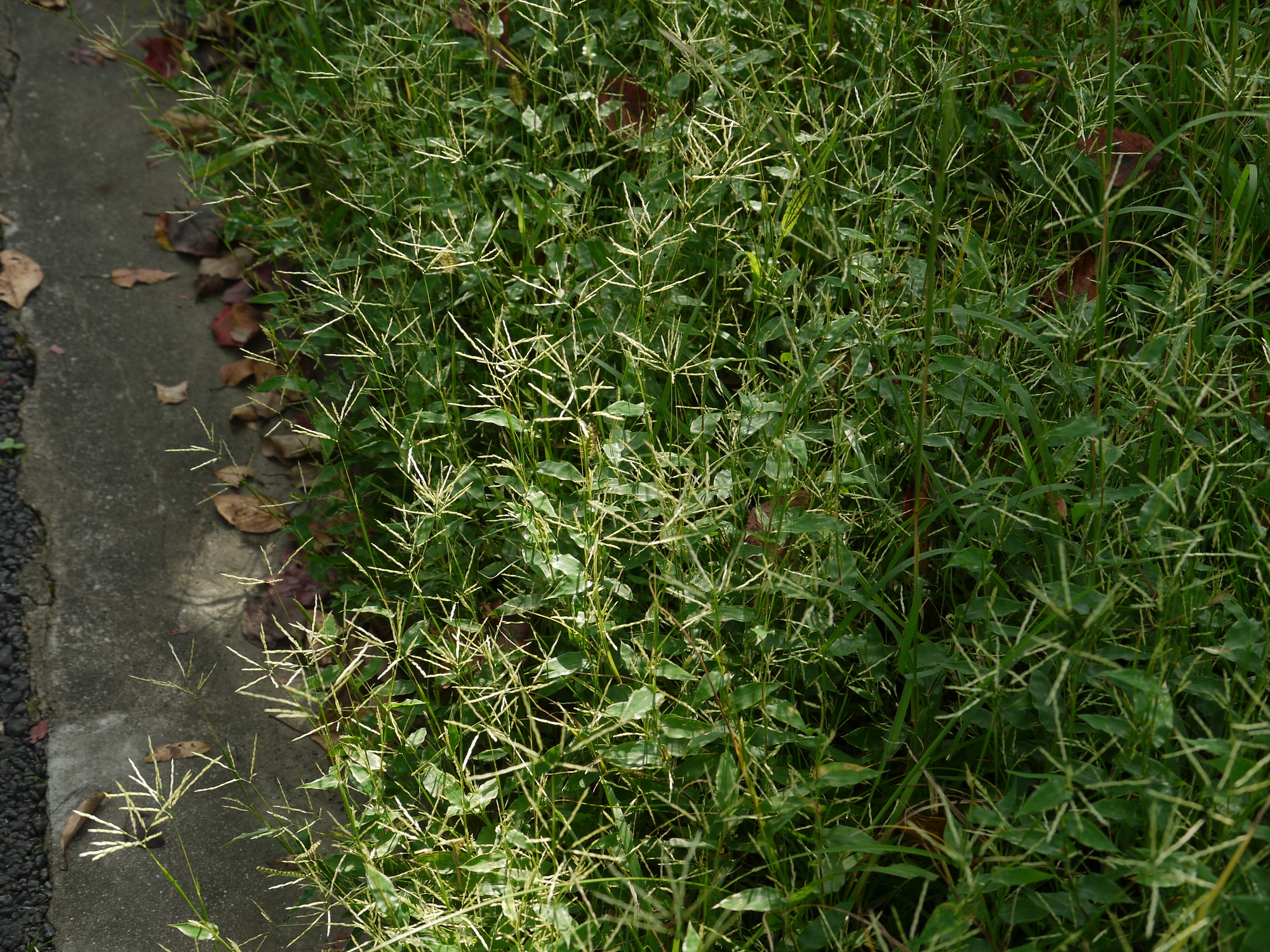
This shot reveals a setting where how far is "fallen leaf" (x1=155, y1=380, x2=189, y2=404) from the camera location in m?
2.39

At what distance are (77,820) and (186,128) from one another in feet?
6.92

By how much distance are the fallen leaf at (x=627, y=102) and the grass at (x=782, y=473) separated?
0.05ft

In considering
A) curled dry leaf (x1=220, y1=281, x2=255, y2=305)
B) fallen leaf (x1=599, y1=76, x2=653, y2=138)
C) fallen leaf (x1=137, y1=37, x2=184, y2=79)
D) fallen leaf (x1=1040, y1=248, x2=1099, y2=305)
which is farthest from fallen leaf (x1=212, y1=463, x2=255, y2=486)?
fallen leaf (x1=1040, y1=248, x2=1099, y2=305)

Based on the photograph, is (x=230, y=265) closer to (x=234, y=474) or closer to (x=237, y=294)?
(x=237, y=294)

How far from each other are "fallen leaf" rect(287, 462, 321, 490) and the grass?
132 mm

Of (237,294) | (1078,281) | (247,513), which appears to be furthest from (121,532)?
(1078,281)

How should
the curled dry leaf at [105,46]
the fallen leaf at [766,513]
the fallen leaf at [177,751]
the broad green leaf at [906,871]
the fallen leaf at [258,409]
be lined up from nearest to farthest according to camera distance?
the broad green leaf at [906,871]
the fallen leaf at [766,513]
the fallen leaf at [177,751]
the fallen leaf at [258,409]
the curled dry leaf at [105,46]

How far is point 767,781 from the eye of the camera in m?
1.46

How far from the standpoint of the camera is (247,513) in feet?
7.36

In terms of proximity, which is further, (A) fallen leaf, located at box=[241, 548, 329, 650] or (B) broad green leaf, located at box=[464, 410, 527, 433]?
(A) fallen leaf, located at box=[241, 548, 329, 650]

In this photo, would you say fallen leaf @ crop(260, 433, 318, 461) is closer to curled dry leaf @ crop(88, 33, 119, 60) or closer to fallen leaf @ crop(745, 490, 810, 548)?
fallen leaf @ crop(745, 490, 810, 548)

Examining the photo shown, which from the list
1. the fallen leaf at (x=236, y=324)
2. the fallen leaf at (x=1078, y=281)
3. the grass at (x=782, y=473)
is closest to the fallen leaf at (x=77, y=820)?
the grass at (x=782, y=473)

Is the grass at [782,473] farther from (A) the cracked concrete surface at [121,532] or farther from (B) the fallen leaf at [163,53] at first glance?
(B) the fallen leaf at [163,53]

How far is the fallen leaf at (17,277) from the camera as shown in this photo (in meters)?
2.45
